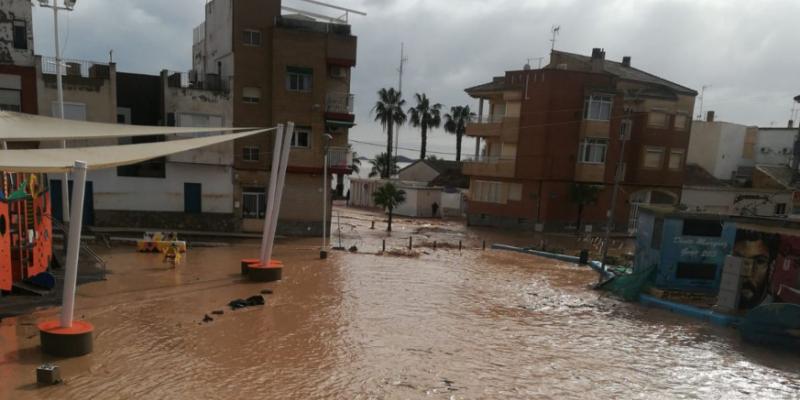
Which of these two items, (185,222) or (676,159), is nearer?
(185,222)

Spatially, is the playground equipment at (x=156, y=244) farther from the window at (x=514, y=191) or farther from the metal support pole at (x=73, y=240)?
the window at (x=514, y=191)

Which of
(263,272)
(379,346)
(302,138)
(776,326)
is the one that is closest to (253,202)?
(302,138)

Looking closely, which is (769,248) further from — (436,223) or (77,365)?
(436,223)

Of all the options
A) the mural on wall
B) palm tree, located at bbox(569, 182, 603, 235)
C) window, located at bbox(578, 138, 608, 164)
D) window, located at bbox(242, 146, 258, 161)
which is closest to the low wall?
window, located at bbox(242, 146, 258, 161)

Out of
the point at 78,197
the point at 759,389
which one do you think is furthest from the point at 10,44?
the point at 759,389

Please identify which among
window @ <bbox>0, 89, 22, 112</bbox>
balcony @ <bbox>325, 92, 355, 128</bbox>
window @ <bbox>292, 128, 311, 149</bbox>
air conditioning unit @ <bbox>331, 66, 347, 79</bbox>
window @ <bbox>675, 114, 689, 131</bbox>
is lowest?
window @ <bbox>292, 128, 311, 149</bbox>

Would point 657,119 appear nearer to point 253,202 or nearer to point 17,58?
point 253,202

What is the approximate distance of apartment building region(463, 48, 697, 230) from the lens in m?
34.4

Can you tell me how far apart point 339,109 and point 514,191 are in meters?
14.9

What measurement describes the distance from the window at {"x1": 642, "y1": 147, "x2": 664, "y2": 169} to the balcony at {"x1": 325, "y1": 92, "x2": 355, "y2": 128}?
22.8m

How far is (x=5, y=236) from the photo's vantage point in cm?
1252

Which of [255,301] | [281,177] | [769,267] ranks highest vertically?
[281,177]

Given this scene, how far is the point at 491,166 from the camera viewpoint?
1453 inches

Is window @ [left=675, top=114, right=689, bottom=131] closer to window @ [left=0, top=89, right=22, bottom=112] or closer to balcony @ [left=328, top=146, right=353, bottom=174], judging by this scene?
balcony @ [left=328, top=146, right=353, bottom=174]
